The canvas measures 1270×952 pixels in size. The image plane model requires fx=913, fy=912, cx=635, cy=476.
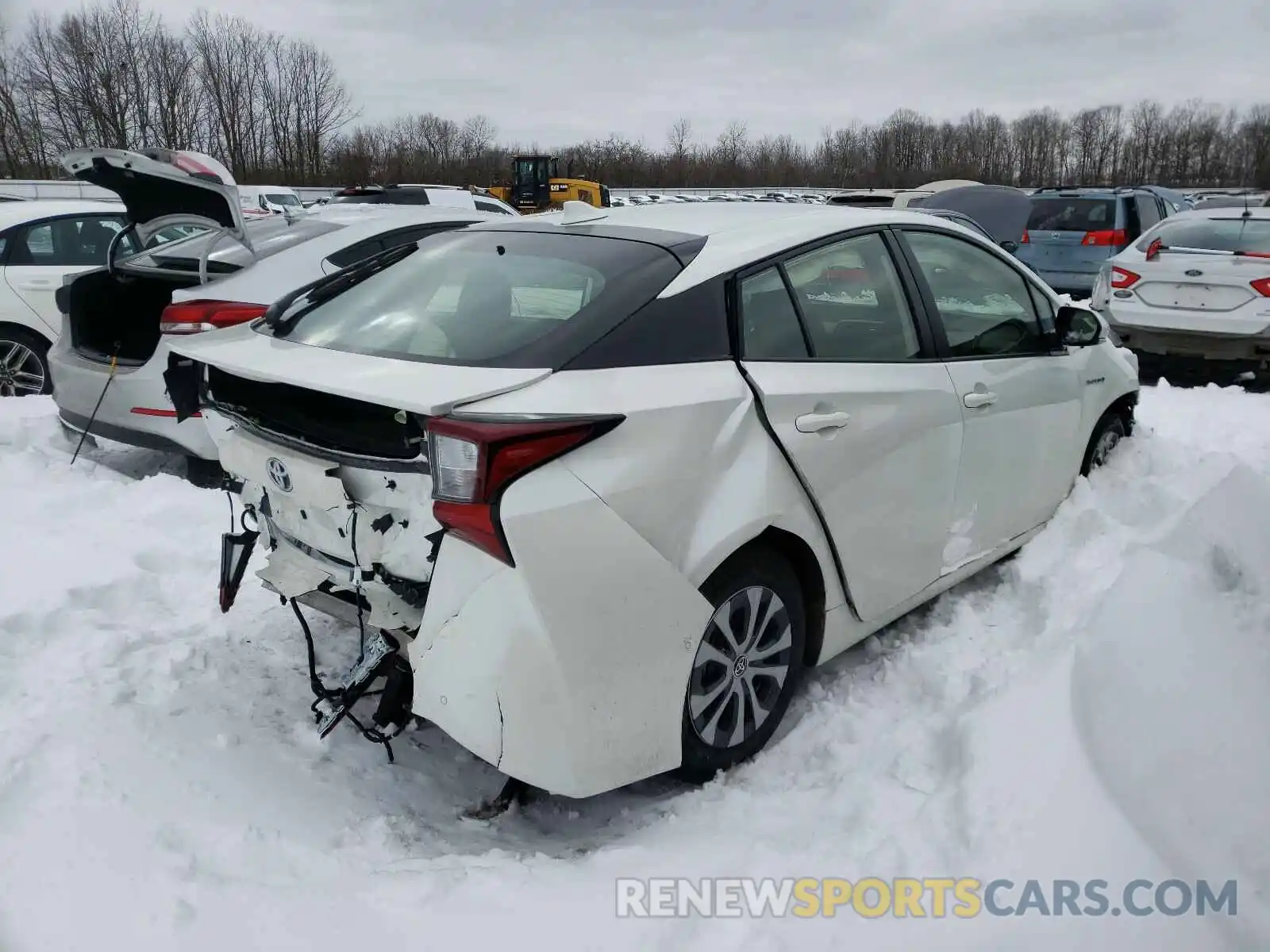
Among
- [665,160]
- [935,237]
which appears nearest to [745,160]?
[665,160]

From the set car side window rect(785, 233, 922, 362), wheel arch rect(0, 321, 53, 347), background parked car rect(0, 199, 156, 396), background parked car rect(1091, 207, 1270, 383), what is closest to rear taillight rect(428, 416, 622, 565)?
car side window rect(785, 233, 922, 362)

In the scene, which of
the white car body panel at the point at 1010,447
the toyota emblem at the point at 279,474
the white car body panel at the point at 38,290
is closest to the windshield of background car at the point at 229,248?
the white car body panel at the point at 38,290

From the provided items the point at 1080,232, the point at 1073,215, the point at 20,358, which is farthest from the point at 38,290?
the point at 1073,215

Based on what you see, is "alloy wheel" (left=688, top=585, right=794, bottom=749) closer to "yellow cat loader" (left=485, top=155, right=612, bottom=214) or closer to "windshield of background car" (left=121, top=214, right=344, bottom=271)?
"windshield of background car" (left=121, top=214, right=344, bottom=271)

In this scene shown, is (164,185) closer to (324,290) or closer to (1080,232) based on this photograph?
(324,290)

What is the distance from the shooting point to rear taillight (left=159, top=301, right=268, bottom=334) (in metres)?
4.57

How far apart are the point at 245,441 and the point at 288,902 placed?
1365 mm

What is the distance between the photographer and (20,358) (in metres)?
7.16

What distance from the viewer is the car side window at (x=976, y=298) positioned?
348 cm

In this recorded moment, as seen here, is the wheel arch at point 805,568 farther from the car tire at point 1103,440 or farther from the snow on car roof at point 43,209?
the snow on car roof at point 43,209

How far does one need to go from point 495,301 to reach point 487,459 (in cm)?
83

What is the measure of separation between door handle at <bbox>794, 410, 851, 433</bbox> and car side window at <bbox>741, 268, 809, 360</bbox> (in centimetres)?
20

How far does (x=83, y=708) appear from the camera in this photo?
2.84m

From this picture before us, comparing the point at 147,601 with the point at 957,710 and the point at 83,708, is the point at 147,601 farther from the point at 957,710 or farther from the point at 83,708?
the point at 957,710
